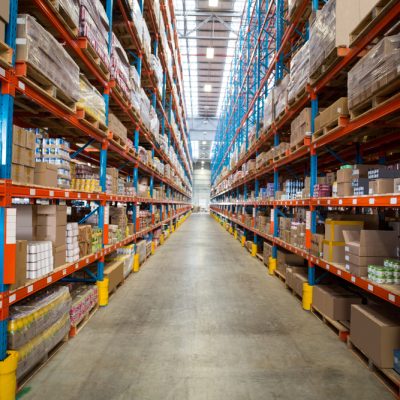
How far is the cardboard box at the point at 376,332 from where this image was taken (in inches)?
109

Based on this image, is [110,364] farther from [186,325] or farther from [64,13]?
[64,13]

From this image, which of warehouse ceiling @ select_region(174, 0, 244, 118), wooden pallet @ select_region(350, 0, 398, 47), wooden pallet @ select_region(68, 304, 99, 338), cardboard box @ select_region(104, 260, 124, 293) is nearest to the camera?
wooden pallet @ select_region(350, 0, 398, 47)

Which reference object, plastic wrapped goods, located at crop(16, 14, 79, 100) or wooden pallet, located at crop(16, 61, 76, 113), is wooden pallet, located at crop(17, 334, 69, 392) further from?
plastic wrapped goods, located at crop(16, 14, 79, 100)

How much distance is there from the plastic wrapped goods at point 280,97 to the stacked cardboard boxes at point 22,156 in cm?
480

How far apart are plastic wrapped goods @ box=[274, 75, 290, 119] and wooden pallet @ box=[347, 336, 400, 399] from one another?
455cm

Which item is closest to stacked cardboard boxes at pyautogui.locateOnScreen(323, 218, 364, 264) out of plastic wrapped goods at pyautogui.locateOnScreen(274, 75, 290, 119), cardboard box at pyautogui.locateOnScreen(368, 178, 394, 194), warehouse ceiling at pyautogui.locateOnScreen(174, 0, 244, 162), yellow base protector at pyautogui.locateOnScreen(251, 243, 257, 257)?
cardboard box at pyautogui.locateOnScreen(368, 178, 394, 194)

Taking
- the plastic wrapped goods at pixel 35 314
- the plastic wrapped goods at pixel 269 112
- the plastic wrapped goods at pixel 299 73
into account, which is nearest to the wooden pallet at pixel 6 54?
the plastic wrapped goods at pixel 35 314

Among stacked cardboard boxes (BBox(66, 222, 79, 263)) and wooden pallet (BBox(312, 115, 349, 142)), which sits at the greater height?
wooden pallet (BBox(312, 115, 349, 142))

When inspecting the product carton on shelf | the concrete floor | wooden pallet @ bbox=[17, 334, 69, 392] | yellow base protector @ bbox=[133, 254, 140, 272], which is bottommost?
the concrete floor

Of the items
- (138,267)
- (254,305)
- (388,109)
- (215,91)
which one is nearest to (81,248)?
(254,305)

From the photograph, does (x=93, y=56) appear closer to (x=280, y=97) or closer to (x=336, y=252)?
(x=280, y=97)

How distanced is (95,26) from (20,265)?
340cm

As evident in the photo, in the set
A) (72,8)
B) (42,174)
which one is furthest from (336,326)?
(72,8)

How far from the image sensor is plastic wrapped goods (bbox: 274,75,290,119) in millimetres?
6064
